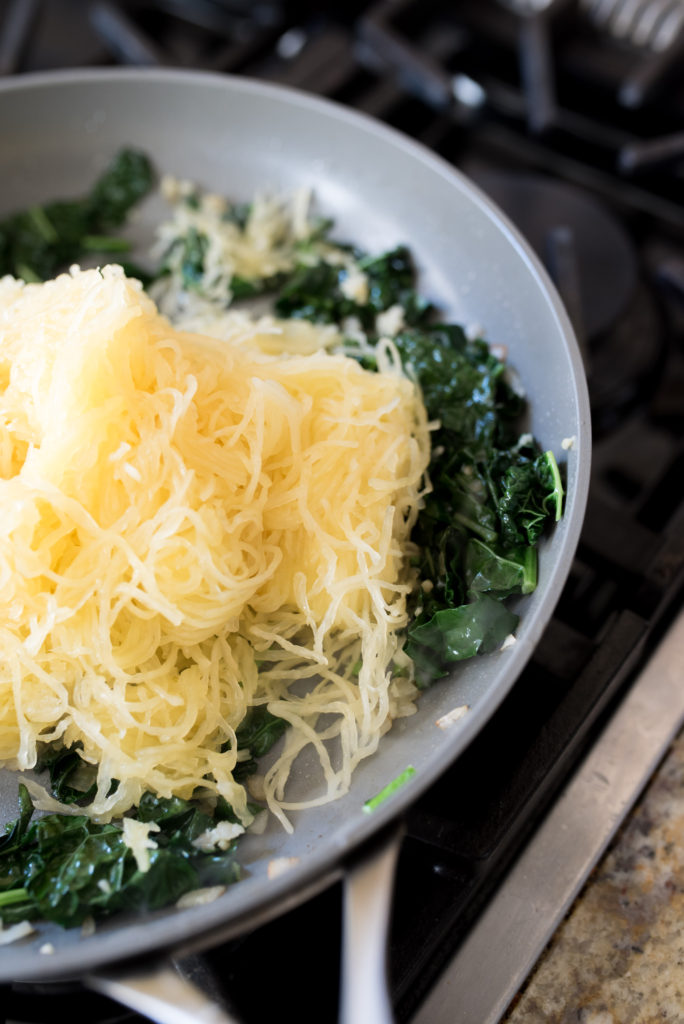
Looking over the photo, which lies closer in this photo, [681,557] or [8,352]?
[8,352]

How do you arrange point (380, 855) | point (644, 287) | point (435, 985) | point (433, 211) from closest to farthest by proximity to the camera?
point (380, 855), point (435, 985), point (433, 211), point (644, 287)

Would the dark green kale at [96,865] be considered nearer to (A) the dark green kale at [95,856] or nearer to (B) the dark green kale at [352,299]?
(A) the dark green kale at [95,856]

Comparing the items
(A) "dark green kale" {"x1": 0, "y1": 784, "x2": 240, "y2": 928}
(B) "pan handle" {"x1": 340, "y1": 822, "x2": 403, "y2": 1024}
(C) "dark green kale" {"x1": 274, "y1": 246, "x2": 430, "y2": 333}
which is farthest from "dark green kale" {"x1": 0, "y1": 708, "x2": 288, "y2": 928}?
(C) "dark green kale" {"x1": 274, "y1": 246, "x2": 430, "y2": 333}

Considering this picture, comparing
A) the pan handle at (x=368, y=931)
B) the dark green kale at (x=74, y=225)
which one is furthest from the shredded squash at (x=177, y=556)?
the dark green kale at (x=74, y=225)

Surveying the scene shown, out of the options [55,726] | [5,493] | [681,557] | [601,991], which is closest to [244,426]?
[5,493]

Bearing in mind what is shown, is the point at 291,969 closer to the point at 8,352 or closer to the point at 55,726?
the point at 55,726

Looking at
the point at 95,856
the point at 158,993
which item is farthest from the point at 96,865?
the point at 158,993
